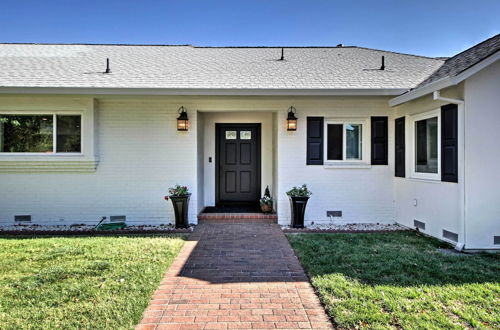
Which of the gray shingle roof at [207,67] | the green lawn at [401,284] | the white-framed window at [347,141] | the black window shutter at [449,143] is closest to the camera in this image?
the green lawn at [401,284]

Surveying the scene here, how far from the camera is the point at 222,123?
336 inches

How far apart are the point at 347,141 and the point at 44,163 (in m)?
6.55

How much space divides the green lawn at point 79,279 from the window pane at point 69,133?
81.4 inches

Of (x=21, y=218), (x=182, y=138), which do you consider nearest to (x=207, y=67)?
(x=182, y=138)

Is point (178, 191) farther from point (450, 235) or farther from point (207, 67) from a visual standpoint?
point (450, 235)

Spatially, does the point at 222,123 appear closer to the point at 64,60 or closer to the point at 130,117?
the point at 130,117

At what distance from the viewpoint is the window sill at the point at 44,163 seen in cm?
680

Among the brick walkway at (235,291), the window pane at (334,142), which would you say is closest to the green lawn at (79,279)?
the brick walkway at (235,291)

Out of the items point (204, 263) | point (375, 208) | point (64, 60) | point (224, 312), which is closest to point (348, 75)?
point (375, 208)

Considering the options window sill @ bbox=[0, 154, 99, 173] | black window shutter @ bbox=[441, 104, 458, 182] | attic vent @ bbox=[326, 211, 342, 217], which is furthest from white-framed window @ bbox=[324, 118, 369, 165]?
window sill @ bbox=[0, 154, 99, 173]

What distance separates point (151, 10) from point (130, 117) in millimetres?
4388

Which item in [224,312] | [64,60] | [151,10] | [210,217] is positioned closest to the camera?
[224,312]

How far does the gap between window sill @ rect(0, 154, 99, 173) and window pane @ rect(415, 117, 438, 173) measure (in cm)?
663

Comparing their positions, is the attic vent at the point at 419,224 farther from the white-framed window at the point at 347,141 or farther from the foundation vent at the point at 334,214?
the white-framed window at the point at 347,141
